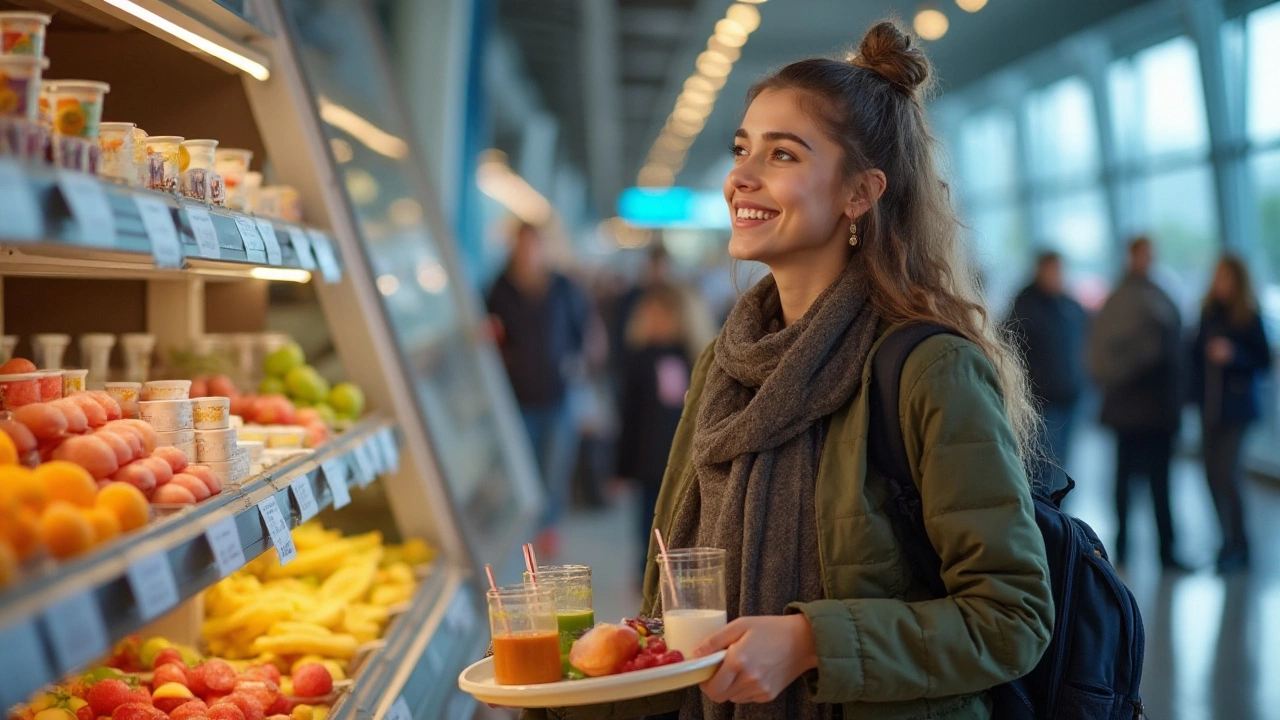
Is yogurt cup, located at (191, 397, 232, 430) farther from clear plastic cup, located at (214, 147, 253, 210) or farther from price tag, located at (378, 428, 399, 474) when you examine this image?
price tag, located at (378, 428, 399, 474)

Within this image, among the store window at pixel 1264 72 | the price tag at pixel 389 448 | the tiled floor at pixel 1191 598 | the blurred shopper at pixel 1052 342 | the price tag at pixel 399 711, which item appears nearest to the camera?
the price tag at pixel 399 711

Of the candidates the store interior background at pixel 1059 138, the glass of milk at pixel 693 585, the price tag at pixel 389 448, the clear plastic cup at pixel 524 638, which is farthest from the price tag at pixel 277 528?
the store interior background at pixel 1059 138

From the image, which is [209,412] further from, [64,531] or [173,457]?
[64,531]

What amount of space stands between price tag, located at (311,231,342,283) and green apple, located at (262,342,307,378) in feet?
1.24

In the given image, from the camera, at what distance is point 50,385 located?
1960 millimetres

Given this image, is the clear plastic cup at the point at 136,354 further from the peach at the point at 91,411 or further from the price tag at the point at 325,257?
the peach at the point at 91,411

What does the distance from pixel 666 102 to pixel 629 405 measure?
14.8m

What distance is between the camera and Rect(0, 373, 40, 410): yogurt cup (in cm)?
188

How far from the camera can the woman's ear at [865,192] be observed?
2.05 m

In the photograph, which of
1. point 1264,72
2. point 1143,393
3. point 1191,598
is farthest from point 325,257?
point 1264,72

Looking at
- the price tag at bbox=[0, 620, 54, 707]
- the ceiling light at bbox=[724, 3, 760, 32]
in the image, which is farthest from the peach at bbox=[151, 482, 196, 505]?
the ceiling light at bbox=[724, 3, 760, 32]

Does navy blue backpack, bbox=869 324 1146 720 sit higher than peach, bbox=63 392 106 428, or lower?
lower

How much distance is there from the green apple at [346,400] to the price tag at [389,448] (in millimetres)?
118

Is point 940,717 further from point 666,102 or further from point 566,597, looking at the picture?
point 666,102
